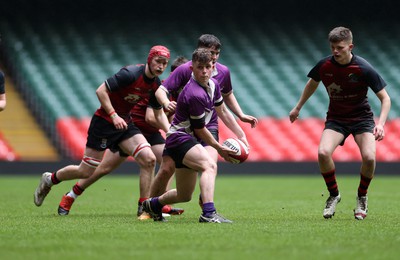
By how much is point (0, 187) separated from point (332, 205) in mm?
8683

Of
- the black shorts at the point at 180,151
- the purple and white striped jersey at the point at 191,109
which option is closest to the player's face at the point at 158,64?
the purple and white striped jersey at the point at 191,109

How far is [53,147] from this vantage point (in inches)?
835

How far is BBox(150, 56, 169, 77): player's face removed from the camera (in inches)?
368

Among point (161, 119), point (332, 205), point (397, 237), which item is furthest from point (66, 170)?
point (397, 237)

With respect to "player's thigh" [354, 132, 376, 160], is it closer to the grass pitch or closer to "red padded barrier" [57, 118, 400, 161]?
the grass pitch

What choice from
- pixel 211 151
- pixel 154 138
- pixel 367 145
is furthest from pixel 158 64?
pixel 367 145

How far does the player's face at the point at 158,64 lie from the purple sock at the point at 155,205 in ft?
5.21

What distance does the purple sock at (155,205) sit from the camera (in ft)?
28.3

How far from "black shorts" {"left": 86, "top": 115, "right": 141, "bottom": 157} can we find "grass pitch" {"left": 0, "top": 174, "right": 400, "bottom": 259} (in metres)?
0.81

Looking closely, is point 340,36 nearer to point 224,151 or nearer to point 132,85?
point 224,151

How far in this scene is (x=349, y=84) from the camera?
9000 mm

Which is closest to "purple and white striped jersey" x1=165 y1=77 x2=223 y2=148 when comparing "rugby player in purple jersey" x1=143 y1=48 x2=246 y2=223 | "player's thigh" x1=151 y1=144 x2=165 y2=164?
"rugby player in purple jersey" x1=143 y1=48 x2=246 y2=223

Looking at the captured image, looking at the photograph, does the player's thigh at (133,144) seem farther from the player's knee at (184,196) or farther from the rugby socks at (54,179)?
the player's knee at (184,196)

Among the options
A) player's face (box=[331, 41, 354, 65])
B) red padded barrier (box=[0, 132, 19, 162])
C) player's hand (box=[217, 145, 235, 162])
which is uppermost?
player's face (box=[331, 41, 354, 65])
